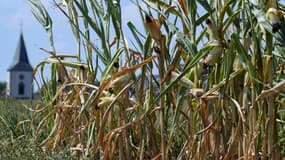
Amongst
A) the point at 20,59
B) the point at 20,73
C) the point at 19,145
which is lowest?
the point at 19,145

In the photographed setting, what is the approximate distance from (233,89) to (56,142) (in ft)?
2.36

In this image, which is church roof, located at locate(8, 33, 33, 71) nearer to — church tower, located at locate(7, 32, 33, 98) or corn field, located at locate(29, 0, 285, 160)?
church tower, located at locate(7, 32, 33, 98)

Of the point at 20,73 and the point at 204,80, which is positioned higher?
the point at 20,73

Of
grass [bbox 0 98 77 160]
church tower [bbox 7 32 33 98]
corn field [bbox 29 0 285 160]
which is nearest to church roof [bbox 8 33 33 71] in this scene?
church tower [bbox 7 32 33 98]

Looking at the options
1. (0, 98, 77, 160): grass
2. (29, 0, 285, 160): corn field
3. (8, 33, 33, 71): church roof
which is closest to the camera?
(29, 0, 285, 160): corn field

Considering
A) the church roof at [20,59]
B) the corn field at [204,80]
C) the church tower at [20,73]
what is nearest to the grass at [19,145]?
the corn field at [204,80]

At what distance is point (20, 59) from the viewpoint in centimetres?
7131

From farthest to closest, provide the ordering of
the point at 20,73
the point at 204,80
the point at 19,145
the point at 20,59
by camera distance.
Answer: the point at 20,73 < the point at 20,59 < the point at 19,145 < the point at 204,80

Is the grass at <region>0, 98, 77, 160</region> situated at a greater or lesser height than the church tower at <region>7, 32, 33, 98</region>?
lesser

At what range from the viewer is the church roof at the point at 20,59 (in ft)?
218

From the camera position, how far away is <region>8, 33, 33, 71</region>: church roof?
2618 inches

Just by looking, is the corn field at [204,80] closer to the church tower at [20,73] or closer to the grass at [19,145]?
the grass at [19,145]

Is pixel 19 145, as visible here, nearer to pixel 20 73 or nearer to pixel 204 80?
pixel 204 80

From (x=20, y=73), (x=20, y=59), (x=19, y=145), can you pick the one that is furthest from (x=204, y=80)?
(x=20, y=73)
